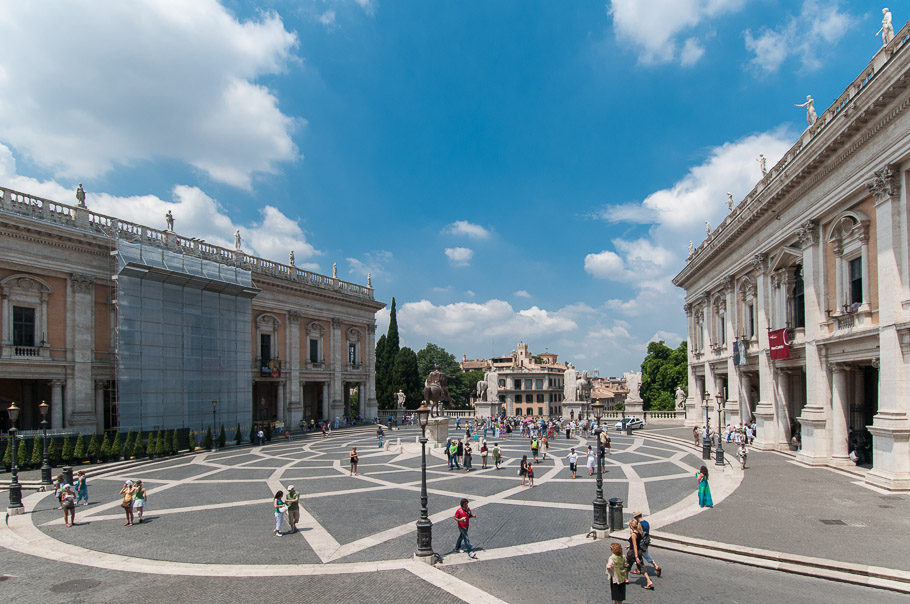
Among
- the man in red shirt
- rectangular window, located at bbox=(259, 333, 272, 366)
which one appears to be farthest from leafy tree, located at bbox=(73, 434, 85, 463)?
the man in red shirt

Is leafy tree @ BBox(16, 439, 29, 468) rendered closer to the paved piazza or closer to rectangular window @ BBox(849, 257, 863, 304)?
the paved piazza

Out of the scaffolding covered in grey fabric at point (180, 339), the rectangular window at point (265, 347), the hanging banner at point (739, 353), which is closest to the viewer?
the scaffolding covered in grey fabric at point (180, 339)

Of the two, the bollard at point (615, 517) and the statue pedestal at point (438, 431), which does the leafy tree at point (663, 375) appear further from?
the bollard at point (615, 517)

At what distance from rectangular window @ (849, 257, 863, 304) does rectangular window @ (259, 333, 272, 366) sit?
39024mm

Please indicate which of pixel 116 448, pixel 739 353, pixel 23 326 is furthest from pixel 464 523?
pixel 23 326

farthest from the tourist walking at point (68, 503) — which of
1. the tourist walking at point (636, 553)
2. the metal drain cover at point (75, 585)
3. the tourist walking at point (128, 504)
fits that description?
the tourist walking at point (636, 553)

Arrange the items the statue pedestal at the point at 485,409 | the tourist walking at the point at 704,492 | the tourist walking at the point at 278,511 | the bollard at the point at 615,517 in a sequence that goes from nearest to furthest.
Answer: the bollard at the point at 615,517 < the tourist walking at the point at 278,511 < the tourist walking at the point at 704,492 < the statue pedestal at the point at 485,409

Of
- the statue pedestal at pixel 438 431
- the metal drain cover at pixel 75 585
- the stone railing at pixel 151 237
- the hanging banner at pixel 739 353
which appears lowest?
the statue pedestal at pixel 438 431

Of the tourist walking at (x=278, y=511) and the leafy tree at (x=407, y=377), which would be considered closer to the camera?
the tourist walking at (x=278, y=511)

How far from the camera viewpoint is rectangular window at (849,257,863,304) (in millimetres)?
21391

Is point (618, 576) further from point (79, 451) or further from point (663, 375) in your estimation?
point (663, 375)

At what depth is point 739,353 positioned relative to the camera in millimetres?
33219

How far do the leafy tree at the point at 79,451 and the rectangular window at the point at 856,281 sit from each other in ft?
118

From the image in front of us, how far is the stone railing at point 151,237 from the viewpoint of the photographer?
29.9 meters
